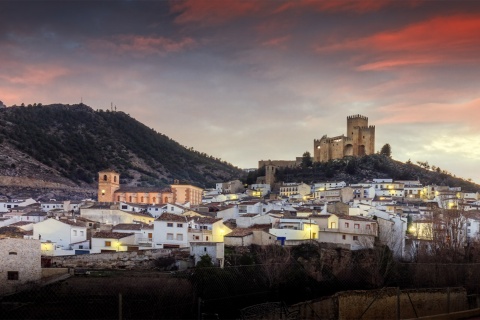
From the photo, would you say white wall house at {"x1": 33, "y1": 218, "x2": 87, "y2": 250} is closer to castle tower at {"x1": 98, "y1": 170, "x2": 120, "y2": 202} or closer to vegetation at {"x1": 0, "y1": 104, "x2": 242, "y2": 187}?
castle tower at {"x1": 98, "y1": 170, "x2": 120, "y2": 202}

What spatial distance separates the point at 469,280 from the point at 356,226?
1521cm

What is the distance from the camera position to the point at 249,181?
86.7 m

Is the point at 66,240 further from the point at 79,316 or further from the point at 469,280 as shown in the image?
the point at 469,280

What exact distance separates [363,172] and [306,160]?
12839mm

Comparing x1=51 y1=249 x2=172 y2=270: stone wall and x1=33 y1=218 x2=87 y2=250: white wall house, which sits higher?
x1=33 y1=218 x2=87 y2=250: white wall house

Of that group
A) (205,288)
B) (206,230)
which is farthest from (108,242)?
(205,288)

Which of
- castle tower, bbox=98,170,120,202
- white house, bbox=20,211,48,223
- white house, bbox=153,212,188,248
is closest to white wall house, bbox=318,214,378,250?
white house, bbox=153,212,188,248

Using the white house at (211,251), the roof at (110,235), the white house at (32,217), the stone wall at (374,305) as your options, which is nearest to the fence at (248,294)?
the stone wall at (374,305)

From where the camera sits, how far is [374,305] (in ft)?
39.8

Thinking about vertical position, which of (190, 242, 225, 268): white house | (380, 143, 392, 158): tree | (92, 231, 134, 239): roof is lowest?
(190, 242, 225, 268): white house

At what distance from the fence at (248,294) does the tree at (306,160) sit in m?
66.4

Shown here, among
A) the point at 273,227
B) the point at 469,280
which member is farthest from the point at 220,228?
the point at 469,280

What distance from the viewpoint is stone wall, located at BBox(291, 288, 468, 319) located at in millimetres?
11633

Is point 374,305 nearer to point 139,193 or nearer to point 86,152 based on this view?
point 139,193
